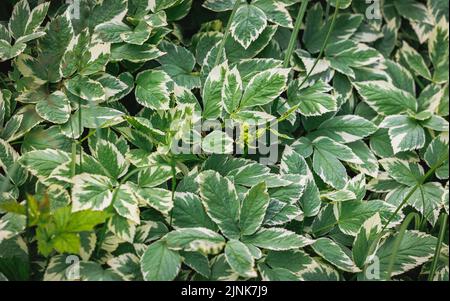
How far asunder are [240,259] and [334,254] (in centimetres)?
18

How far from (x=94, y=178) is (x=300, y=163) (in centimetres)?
37

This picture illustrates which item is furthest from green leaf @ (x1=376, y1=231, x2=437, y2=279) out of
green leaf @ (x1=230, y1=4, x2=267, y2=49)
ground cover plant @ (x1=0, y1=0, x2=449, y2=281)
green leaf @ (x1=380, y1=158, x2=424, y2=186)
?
green leaf @ (x1=230, y1=4, x2=267, y2=49)

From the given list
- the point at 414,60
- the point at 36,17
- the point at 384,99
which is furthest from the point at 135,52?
the point at 414,60

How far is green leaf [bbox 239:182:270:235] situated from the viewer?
877mm

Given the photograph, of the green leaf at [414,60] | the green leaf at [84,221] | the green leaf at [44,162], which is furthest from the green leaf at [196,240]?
the green leaf at [414,60]

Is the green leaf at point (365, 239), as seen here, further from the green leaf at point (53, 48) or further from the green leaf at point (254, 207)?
the green leaf at point (53, 48)

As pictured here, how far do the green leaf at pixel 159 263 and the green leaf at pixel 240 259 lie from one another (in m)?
0.08

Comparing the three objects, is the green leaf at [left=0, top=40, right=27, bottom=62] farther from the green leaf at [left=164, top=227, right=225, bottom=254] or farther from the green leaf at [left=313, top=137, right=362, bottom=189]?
the green leaf at [left=313, top=137, right=362, bottom=189]

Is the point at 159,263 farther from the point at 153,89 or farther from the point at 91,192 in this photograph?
the point at 153,89

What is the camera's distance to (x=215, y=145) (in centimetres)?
92

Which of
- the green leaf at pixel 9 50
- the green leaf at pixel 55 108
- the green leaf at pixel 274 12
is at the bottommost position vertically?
the green leaf at pixel 55 108

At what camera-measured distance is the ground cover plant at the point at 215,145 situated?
86 cm
